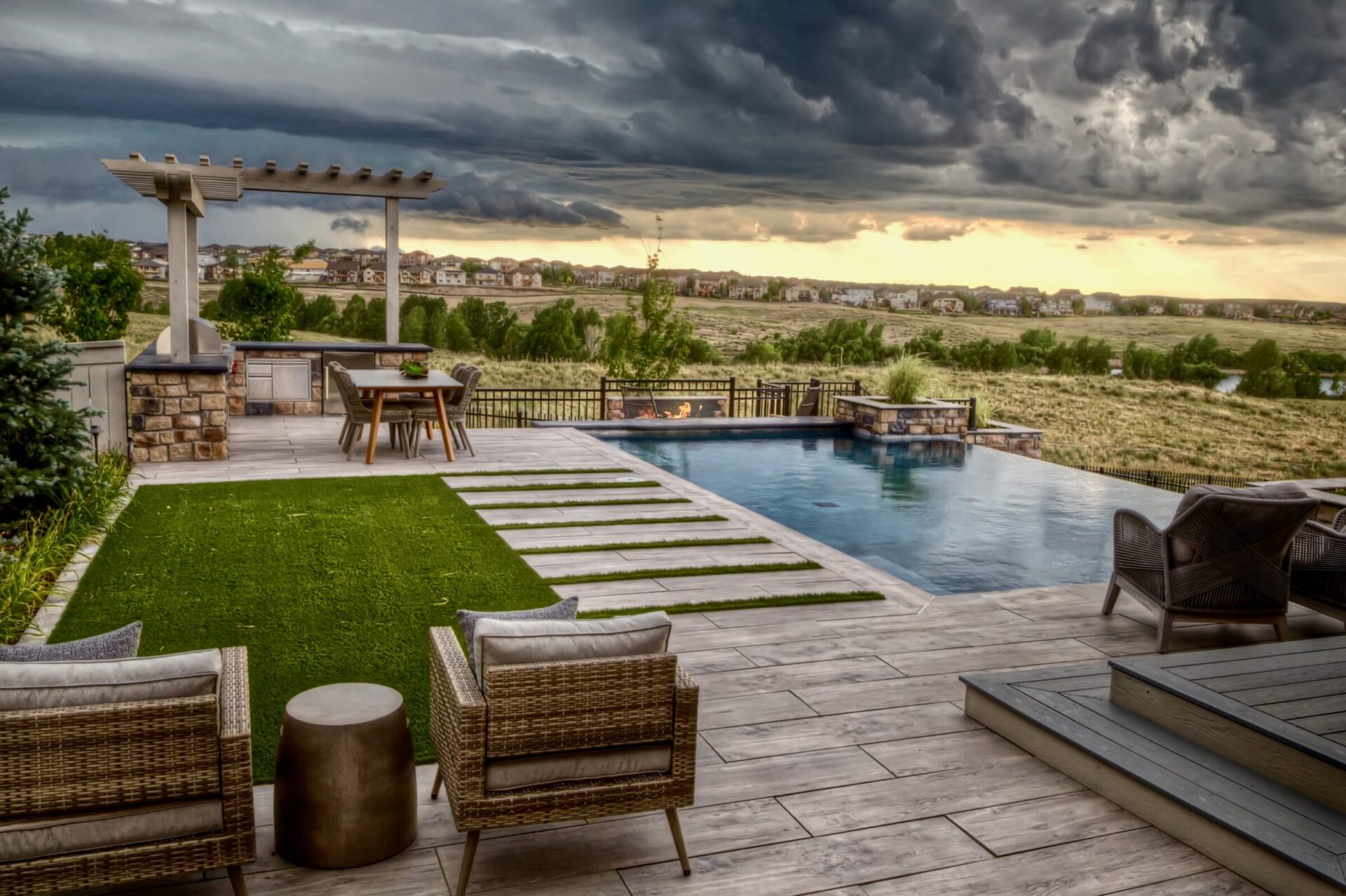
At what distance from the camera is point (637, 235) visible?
2722 centimetres

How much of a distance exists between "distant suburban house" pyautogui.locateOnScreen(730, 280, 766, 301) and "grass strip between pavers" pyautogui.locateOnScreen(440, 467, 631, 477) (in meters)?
24.6

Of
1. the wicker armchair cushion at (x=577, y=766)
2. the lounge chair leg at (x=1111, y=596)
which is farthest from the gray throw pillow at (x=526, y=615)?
the lounge chair leg at (x=1111, y=596)

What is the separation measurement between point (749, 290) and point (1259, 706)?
99.5ft

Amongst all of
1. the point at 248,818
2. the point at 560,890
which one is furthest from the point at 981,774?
the point at 248,818

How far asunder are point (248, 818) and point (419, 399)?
739 centimetres

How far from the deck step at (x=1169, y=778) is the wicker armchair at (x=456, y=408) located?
6.58m

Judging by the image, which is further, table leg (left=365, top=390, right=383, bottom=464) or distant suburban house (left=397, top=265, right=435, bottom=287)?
distant suburban house (left=397, top=265, right=435, bottom=287)

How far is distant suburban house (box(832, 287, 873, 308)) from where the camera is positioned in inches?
1257

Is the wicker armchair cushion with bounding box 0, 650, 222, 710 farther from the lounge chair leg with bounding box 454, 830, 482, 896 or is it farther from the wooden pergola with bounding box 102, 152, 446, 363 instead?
the wooden pergola with bounding box 102, 152, 446, 363

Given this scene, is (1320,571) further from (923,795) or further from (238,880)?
(238,880)

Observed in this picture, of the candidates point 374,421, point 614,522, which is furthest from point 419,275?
point 614,522

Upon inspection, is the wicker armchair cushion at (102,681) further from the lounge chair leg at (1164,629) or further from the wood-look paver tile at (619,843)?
the lounge chair leg at (1164,629)

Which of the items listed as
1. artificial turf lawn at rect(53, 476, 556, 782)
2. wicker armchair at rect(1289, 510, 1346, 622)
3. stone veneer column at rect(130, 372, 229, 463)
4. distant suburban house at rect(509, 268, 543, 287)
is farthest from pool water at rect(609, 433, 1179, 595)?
distant suburban house at rect(509, 268, 543, 287)

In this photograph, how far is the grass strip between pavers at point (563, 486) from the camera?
788 cm
